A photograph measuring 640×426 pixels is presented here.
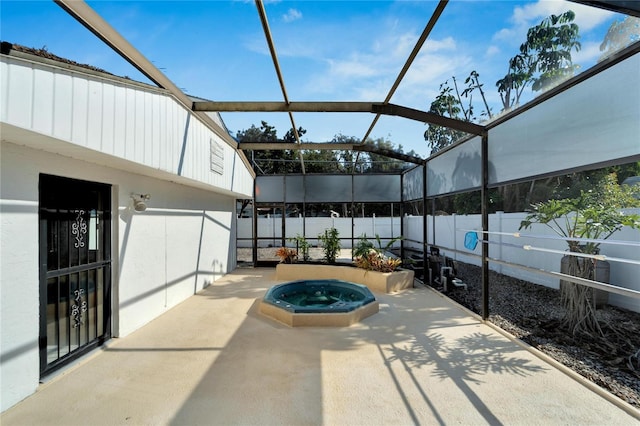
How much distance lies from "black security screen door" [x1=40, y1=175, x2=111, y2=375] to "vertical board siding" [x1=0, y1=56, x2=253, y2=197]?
0.72 m

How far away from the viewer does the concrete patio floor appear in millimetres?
2297

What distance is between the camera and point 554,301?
529 centimetres

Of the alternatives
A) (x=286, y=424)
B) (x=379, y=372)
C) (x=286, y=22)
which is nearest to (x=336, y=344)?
(x=379, y=372)

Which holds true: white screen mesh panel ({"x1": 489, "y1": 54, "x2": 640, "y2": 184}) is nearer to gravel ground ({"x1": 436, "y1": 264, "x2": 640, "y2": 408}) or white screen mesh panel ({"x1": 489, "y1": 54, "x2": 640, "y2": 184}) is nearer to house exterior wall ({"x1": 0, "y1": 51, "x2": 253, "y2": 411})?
gravel ground ({"x1": 436, "y1": 264, "x2": 640, "y2": 408})

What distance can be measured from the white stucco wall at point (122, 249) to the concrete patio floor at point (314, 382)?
15.4 inches

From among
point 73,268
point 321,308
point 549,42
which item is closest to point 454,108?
point 549,42

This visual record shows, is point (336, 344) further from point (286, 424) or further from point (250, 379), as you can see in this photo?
point (286, 424)

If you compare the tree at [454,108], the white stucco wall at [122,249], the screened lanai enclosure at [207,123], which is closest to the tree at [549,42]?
the tree at [454,108]

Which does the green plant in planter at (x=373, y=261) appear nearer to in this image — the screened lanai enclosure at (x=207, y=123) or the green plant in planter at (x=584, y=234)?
the screened lanai enclosure at (x=207, y=123)

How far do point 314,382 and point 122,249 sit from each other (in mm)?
3123

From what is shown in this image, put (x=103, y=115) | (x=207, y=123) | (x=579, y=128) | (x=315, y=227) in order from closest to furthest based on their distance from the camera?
(x=103, y=115)
(x=579, y=128)
(x=207, y=123)
(x=315, y=227)

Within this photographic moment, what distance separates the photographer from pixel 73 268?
3242mm

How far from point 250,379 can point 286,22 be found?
3.80 meters

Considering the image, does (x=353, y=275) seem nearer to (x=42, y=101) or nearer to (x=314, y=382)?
(x=314, y=382)
